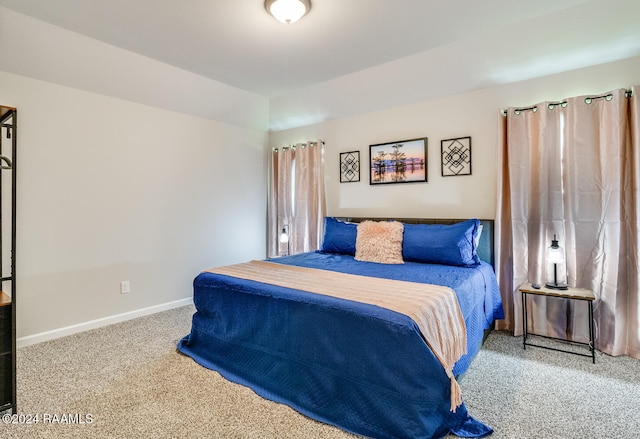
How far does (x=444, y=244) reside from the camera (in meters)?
2.87

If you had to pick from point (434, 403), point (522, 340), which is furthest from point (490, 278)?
point (434, 403)

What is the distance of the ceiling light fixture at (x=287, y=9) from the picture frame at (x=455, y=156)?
192 cm

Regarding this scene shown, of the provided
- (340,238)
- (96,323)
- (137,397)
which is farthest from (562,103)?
(96,323)

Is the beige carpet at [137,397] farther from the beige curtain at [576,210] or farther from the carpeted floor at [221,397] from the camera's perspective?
the beige curtain at [576,210]

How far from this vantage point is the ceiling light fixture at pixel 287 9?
2.20 metres

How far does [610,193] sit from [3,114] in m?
4.31

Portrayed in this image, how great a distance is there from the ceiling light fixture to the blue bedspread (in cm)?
189

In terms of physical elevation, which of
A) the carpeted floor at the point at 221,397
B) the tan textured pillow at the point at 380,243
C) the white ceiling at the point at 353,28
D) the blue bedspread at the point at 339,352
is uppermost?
the white ceiling at the point at 353,28

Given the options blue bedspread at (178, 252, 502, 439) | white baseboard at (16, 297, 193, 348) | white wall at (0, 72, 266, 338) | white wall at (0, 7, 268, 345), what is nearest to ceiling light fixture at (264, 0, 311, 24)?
white wall at (0, 7, 268, 345)

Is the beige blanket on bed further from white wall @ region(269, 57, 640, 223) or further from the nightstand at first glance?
white wall @ region(269, 57, 640, 223)

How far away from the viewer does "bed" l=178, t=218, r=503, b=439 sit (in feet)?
5.20

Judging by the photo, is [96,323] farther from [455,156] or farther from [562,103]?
[562,103]

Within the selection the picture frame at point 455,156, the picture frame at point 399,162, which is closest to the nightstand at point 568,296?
the picture frame at point 455,156

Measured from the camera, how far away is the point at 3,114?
2074 mm
